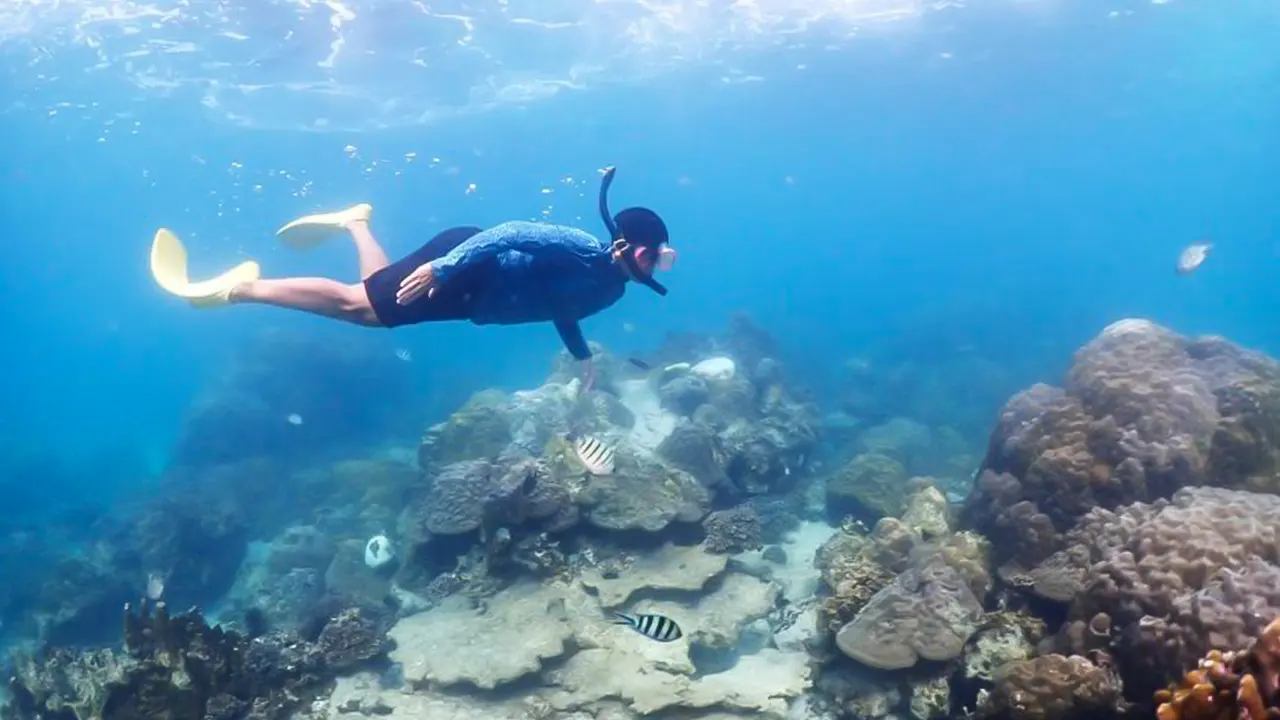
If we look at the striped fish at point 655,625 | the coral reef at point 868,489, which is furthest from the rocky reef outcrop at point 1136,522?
the coral reef at point 868,489

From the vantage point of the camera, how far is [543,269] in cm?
636

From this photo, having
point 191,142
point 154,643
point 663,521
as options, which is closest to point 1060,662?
point 663,521

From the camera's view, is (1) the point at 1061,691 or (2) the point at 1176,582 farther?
(2) the point at 1176,582

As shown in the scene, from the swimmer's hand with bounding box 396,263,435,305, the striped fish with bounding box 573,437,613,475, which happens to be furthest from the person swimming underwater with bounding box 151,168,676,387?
the striped fish with bounding box 573,437,613,475

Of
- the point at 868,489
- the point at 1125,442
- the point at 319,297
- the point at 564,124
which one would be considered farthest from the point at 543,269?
the point at 564,124

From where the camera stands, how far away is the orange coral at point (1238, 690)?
10.4 ft

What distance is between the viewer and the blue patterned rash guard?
6.32 meters

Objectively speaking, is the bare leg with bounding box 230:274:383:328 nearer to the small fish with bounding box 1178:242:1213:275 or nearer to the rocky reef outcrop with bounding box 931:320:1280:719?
the rocky reef outcrop with bounding box 931:320:1280:719

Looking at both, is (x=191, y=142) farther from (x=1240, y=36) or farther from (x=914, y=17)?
(x=1240, y=36)

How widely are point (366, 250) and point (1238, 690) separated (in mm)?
7474

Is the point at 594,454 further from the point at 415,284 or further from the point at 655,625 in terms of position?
the point at 415,284

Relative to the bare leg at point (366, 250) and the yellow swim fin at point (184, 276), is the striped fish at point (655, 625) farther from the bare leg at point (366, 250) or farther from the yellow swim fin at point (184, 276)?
the yellow swim fin at point (184, 276)

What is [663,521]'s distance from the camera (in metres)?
10.8

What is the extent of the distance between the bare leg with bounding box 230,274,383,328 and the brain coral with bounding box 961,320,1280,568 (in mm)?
6608
